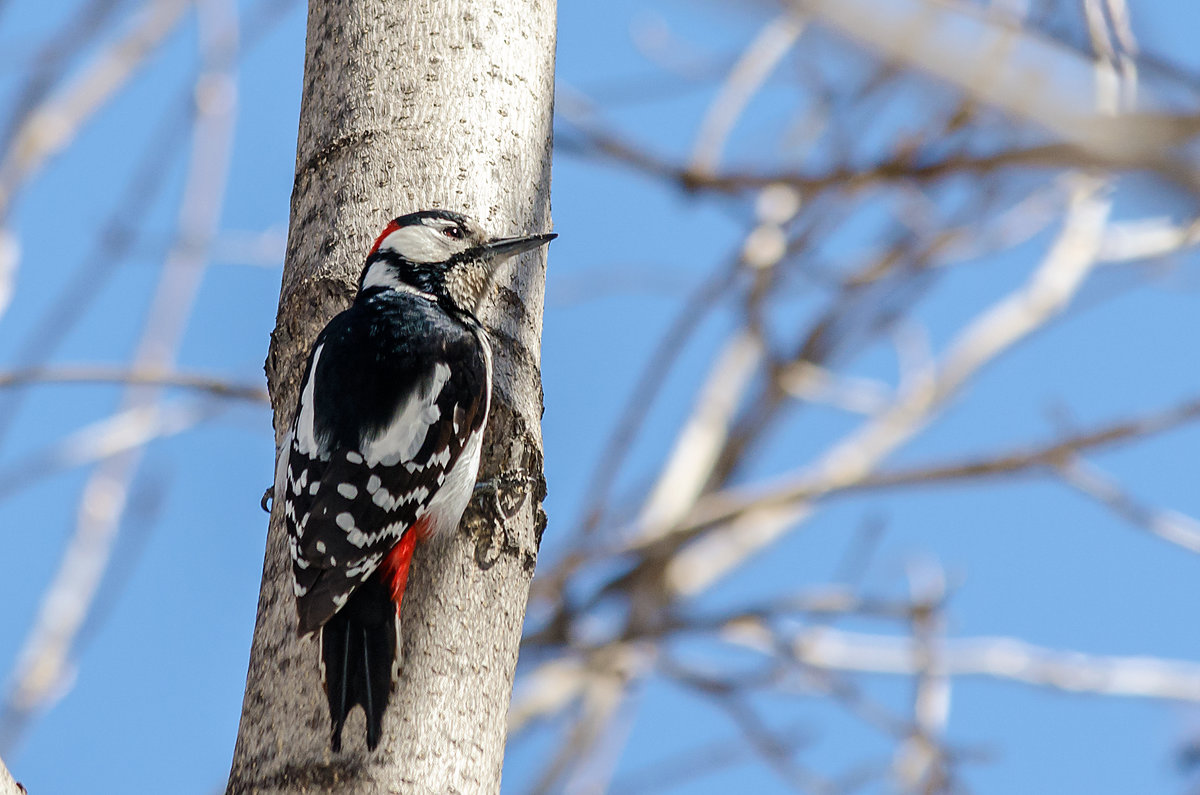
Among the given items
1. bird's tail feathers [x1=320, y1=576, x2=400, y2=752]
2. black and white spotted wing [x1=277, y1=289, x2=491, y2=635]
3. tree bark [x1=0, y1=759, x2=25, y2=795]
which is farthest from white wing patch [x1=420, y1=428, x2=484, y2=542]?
tree bark [x1=0, y1=759, x2=25, y2=795]

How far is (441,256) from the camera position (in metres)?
2.58

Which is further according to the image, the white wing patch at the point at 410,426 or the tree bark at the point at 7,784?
the white wing patch at the point at 410,426

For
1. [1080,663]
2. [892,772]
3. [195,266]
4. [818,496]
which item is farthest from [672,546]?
[195,266]

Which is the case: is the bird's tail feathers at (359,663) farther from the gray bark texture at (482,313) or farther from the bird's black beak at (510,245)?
the bird's black beak at (510,245)

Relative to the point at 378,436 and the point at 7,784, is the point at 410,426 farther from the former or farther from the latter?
the point at 7,784

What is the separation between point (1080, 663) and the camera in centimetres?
425

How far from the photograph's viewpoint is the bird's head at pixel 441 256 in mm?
2240

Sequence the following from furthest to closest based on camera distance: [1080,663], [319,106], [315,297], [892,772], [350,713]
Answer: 1. [1080,663]
2. [892,772]
3. [319,106]
4. [315,297]
5. [350,713]

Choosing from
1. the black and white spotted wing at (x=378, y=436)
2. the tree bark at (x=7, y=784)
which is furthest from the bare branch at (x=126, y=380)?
the tree bark at (x=7, y=784)

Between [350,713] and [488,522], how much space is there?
1.28 feet

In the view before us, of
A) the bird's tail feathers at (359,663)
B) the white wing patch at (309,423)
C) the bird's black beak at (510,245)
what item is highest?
the bird's black beak at (510,245)

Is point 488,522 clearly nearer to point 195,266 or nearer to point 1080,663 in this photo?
point 195,266

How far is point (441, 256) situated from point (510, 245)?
1.10ft

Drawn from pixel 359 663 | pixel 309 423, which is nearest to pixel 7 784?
pixel 359 663
